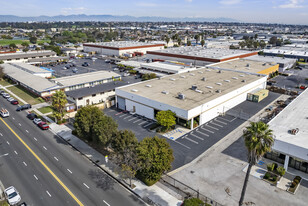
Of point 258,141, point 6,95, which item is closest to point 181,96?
point 258,141

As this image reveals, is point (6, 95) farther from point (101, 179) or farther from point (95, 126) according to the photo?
point (101, 179)

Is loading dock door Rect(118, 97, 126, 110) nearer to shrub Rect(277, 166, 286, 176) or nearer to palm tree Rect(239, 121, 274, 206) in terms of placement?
shrub Rect(277, 166, 286, 176)

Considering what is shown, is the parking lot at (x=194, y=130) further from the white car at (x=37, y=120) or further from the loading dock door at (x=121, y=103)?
the white car at (x=37, y=120)

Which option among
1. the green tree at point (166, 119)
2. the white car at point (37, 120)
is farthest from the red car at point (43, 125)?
the green tree at point (166, 119)

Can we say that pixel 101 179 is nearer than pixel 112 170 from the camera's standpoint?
Yes

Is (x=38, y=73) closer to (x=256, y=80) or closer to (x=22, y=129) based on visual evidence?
(x=22, y=129)

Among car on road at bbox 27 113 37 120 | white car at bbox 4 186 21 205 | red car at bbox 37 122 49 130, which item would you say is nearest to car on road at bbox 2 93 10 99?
car on road at bbox 27 113 37 120
